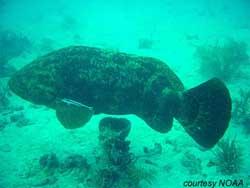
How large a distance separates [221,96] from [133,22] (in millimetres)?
24934

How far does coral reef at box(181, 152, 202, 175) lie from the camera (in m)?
7.14

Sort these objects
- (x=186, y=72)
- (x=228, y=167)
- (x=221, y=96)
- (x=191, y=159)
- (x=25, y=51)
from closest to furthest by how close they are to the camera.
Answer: (x=221, y=96)
(x=228, y=167)
(x=191, y=159)
(x=186, y=72)
(x=25, y=51)

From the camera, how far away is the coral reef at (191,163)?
7.14 metres

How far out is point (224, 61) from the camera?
44.5 feet

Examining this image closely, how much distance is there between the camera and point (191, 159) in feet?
24.8

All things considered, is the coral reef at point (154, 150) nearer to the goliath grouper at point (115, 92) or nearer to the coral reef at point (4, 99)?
the goliath grouper at point (115, 92)

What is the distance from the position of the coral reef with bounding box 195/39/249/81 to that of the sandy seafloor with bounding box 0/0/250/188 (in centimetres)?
48

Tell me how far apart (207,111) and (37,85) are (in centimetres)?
397

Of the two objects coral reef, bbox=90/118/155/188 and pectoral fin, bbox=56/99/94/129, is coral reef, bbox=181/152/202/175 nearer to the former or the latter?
coral reef, bbox=90/118/155/188

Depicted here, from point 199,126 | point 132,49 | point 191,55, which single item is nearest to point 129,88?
point 199,126

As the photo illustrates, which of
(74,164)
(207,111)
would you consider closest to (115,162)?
(74,164)

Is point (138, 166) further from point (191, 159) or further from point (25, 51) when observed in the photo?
point (25, 51)

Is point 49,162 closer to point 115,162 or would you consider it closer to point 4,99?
point 115,162

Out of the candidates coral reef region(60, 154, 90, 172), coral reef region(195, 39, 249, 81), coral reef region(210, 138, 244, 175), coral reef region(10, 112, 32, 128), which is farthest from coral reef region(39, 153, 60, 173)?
coral reef region(195, 39, 249, 81)
